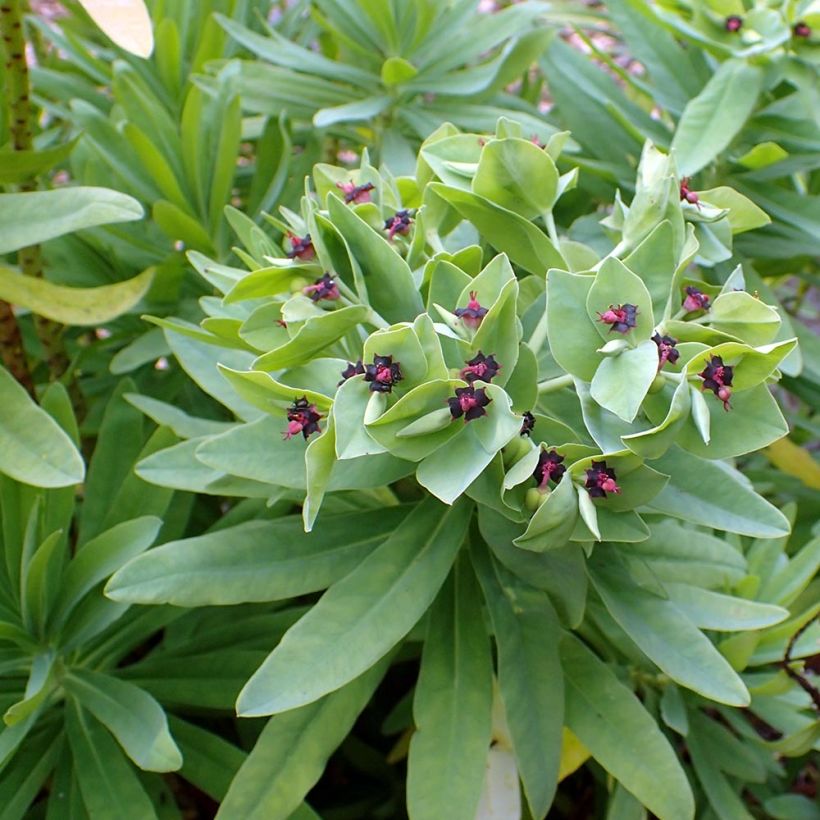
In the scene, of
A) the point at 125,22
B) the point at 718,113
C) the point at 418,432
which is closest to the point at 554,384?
the point at 418,432

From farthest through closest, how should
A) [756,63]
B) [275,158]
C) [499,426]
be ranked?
[275,158] → [756,63] → [499,426]

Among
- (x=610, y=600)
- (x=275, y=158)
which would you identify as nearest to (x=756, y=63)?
(x=275, y=158)

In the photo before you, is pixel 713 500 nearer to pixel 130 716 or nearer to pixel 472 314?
pixel 472 314

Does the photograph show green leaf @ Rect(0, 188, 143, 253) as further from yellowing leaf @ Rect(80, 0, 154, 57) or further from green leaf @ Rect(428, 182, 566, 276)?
green leaf @ Rect(428, 182, 566, 276)

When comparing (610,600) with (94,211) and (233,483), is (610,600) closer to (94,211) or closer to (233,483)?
(233,483)

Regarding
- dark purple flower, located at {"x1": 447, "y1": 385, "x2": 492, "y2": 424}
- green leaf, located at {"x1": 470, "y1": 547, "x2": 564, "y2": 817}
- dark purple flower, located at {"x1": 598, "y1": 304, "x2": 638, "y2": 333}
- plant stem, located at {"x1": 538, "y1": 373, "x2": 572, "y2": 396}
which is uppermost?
dark purple flower, located at {"x1": 598, "y1": 304, "x2": 638, "y2": 333}

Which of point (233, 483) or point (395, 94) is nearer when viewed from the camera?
point (233, 483)

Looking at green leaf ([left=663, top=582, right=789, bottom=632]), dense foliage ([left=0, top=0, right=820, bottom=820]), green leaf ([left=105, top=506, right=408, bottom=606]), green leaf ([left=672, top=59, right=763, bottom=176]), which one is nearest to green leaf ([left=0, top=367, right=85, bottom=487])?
dense foliage ([left=0, top=0, right=820, bottom=820])

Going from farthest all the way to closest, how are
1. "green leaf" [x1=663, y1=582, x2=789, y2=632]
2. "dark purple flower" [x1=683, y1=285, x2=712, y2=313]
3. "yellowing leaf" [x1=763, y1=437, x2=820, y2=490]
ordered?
"yellowing leaf" [x1=763, y1=437, x2=820, y2=490], "green leaf" [x1=663, y1=582, x2=789, y2=632], "dark purple flower" [x1=683, y1=285, x2=712, y2=313]
